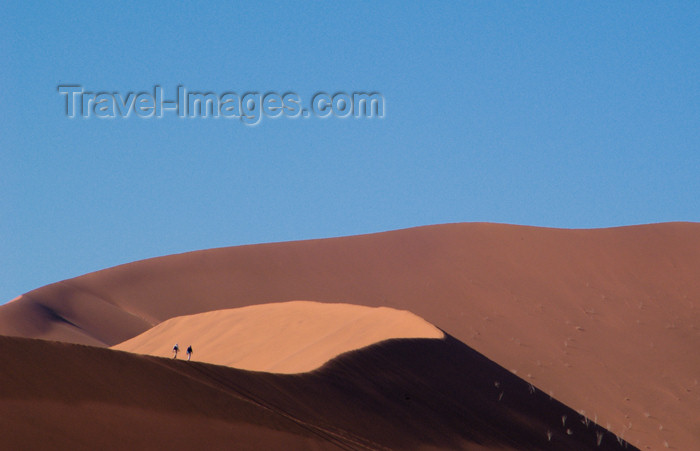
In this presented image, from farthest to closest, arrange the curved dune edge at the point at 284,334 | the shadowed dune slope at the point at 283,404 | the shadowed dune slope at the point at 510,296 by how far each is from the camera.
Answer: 1. the shadowed dune slope at the point at 510,296
2. the curved dune edge at the point at 284,334
3. the shadowed dune slope at the point at 283,404

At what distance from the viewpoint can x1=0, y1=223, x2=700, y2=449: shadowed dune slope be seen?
33844 mm

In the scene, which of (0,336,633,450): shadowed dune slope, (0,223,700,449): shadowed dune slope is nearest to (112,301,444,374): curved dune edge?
(0,336,633,450): shadowed dune slope

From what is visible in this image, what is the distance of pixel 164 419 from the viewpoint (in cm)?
1238

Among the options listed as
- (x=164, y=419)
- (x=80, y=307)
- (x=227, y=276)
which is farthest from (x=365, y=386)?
(x=227, y=276)

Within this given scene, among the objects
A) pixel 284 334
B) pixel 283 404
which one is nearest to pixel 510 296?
pixel 284 334

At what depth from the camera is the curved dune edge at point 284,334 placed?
78.9ft

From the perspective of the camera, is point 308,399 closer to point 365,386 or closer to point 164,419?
point 365,386

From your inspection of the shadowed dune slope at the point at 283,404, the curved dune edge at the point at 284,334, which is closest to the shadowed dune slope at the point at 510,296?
the curved dune edge at the point at 284,334

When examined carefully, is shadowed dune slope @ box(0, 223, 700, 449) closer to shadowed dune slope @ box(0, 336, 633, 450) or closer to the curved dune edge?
the curved dune edge

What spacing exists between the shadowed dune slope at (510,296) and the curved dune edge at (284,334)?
6.02 m

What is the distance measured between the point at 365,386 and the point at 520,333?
20.2 m

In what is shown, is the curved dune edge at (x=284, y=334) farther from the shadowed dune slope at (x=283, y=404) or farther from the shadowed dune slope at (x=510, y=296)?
the shadowed dune slope at (x=510, y=296)

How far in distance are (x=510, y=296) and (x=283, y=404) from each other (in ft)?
93.7

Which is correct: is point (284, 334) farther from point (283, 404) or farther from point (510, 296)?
point (510, 296)
